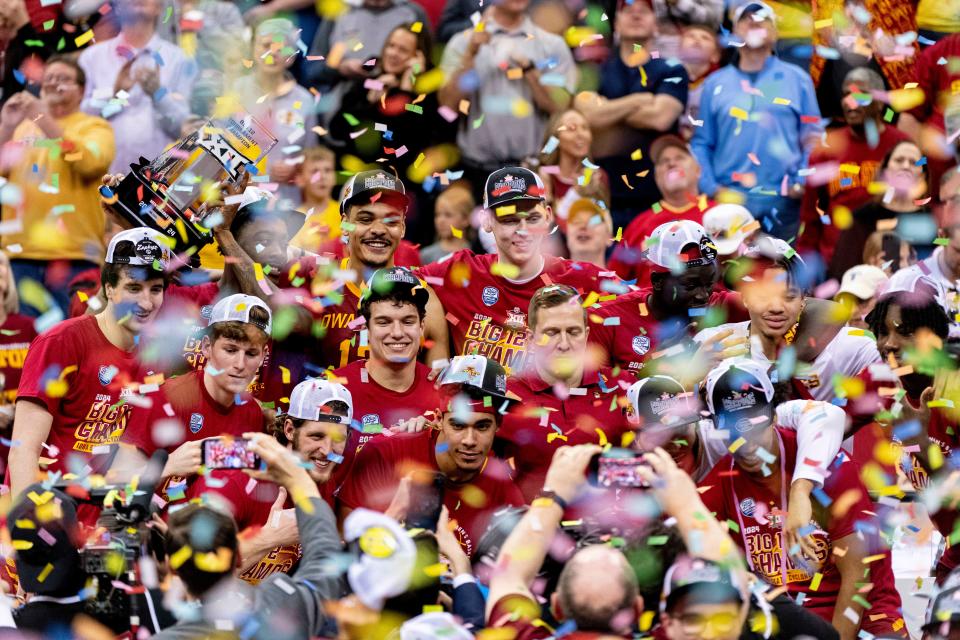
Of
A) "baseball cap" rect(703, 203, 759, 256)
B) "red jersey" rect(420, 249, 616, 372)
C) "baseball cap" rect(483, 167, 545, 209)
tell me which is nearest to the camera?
"red jersey" rect(420, 249, 616, 372)

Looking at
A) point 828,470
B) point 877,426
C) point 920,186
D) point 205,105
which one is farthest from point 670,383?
point 205,105

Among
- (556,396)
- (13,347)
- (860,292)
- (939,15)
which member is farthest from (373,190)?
(939,15)

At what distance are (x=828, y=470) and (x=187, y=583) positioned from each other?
2.73 metres

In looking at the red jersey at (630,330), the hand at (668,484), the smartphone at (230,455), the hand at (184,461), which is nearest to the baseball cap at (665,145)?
the red jersey at (630,330)

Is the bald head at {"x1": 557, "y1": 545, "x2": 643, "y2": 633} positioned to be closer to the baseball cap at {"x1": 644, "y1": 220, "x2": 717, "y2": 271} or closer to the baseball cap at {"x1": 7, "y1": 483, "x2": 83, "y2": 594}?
the baseball cap at {"x1": 7, "y1": 483, "x2": 83, "y2": 594}

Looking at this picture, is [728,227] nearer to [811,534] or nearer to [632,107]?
[632,107]

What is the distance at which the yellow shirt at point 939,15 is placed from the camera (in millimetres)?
11836

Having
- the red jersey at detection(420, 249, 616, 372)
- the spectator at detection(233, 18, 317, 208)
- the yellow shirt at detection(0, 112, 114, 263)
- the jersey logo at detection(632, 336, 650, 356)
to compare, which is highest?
the jersey logo at detection(632, 336, 650, 356)

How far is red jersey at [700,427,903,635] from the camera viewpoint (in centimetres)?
734

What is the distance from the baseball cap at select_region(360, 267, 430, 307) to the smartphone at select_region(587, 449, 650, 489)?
6.49 ft

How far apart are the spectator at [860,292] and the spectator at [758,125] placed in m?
1.33

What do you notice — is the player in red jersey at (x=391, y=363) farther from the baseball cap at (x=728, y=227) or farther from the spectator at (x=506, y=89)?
the spectator at (x=506, y=89)

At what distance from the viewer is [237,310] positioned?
823cm

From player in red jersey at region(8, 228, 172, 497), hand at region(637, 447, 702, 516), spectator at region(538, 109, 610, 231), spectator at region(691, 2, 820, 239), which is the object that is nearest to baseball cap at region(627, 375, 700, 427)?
hand at region(637, 447, 702, 516)
